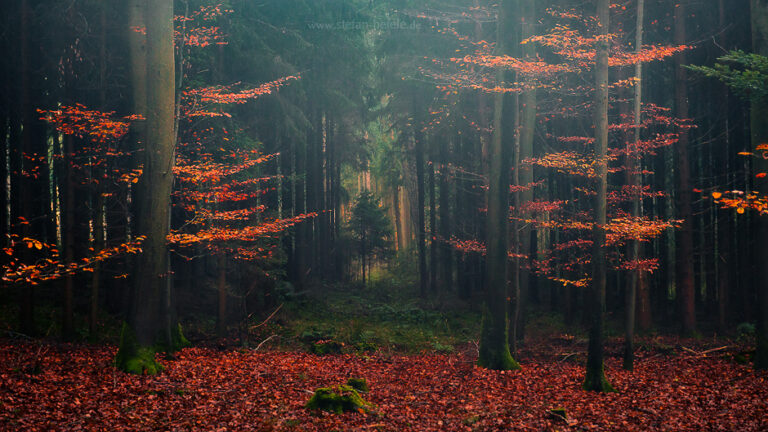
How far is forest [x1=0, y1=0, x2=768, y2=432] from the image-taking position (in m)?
→ 9.02

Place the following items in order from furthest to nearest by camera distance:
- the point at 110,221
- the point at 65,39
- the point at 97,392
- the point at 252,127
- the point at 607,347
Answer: the point at 252,127 → the point at 110,221 → the point at 607,347 → the point at 65,39 → the point at 97,392

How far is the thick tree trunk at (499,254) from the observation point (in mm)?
12195

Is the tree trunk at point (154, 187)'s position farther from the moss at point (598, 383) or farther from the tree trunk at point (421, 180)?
the tree trunk at point (421, 180)

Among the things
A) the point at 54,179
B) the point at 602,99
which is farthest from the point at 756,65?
the point at 54,179

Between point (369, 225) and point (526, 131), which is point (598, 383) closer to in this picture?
point (526, 131)

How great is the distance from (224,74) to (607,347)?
1583 centimetres

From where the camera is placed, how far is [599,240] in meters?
10.4

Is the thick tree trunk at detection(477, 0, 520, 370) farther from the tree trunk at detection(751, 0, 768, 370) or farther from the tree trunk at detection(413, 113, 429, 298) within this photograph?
the tree trunk at detection(413, 113, 429, 298)

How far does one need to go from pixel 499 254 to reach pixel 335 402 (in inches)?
230

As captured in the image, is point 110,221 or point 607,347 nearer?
point 607,347

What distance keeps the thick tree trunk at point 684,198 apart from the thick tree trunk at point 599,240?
23.3 ft

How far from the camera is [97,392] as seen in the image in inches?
310

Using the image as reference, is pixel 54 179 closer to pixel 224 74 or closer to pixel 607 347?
pixel 224 74

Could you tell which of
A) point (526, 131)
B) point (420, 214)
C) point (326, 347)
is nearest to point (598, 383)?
point (526, 131)
